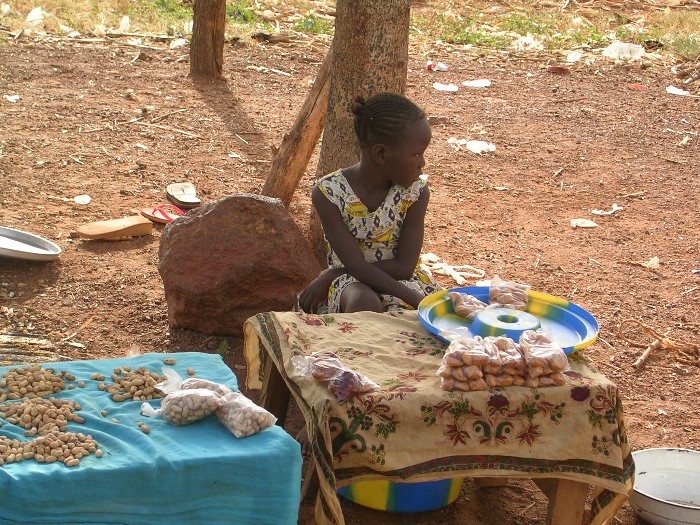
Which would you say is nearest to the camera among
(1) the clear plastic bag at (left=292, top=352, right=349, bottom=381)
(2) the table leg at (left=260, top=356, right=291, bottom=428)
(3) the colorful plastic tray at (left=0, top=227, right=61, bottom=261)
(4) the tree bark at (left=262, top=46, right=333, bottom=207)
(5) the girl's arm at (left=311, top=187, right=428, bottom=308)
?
(1) the clear plastic bag at (left=292, top=352, right=349, bottom=381)

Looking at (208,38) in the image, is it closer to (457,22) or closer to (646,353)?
(457,22)

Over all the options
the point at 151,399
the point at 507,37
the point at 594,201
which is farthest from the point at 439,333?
the point at 507,37

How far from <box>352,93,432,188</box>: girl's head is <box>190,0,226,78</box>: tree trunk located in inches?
200

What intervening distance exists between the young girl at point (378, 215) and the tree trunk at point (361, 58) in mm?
647

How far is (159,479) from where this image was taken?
7.53ft

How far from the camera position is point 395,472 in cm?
259

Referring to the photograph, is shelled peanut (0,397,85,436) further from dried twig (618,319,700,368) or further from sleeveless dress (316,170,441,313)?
dried twig (618,319,700,368)

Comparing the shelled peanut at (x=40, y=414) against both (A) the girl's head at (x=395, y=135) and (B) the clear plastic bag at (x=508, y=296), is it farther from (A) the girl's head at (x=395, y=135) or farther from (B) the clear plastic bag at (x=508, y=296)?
(A) the girl's head at (x=395, y=135)

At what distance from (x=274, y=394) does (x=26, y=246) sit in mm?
2269

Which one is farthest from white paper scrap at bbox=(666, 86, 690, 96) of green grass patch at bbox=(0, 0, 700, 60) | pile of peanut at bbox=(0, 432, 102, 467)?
pile of peanut at bbox=(0, 432, 102, 467)

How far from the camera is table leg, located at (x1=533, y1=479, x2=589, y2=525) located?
2.77m

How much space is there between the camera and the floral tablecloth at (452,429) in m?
2.55

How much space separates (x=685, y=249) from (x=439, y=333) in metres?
3.41

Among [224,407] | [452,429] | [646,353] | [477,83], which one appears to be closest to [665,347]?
[646,353]
